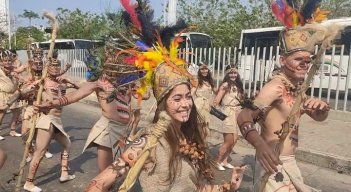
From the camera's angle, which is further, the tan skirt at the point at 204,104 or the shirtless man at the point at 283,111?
the tan skirt at the point at 204,104

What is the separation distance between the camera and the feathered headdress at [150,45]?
104 inches

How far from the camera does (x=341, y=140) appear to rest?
7777 mm

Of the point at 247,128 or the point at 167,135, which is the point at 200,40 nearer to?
the point at 247,128

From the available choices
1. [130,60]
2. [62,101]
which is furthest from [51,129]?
[130,60]

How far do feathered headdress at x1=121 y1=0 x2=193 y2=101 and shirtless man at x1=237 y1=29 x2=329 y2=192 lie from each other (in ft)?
2.03

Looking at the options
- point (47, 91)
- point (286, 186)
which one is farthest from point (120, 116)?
point (286, 186)

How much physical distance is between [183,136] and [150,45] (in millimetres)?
686

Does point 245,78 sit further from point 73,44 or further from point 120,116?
point 73,44

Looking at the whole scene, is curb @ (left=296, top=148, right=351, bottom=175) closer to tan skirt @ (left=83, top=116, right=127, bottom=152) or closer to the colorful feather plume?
tan skirt @ (left=83, top=116, right=127, bottom=152)

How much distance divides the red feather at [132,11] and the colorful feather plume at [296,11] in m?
1.12

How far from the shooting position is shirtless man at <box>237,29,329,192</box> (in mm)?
2824

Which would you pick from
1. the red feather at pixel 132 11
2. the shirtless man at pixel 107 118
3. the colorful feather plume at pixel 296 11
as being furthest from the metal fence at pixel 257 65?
the red feather at pixel 132 11

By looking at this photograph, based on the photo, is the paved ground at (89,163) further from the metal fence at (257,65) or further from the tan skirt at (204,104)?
the metal fence at (257,65)

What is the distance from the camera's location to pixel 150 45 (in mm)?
2736
